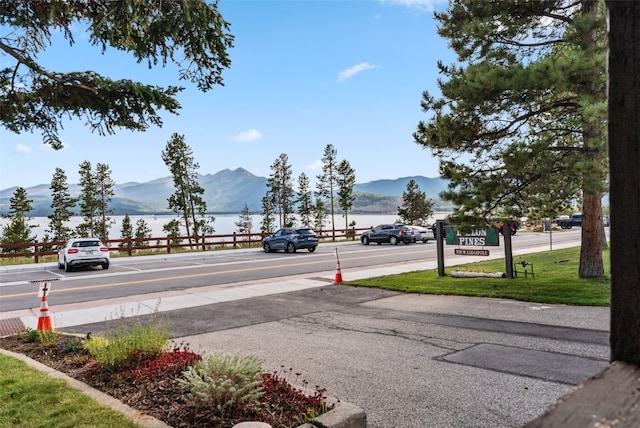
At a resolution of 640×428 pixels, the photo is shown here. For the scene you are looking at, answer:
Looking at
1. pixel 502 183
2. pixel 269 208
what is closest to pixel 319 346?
pixel 502 183

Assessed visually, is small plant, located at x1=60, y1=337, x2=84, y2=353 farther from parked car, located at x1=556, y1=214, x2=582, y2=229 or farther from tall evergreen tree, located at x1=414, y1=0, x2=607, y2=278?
parked car, located at x1=556, y1=214, x2=582, y2=229

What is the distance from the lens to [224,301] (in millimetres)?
11625

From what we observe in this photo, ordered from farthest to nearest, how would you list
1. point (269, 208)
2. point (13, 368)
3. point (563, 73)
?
1. point (269, 208)
2. point (563, 73)
3. point (13, 368)

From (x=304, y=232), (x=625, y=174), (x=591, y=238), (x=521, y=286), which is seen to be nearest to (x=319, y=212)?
(x=304, y=232)

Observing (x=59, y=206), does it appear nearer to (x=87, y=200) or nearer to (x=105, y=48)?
(x=87, y=200)

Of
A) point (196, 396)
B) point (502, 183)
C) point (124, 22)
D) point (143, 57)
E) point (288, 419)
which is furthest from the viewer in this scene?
point (502, 183)

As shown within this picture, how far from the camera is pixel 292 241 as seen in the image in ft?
95.3

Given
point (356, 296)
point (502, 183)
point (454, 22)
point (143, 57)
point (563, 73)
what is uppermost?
point (454, 22)

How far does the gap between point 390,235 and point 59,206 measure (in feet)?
149

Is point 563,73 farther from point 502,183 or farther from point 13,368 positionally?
point 13,368

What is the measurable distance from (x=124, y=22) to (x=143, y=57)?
55 centimetres

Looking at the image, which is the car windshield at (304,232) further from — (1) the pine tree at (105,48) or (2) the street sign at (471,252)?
(1) the pine tree at (105,48)

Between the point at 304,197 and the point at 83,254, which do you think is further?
the point at 304,197

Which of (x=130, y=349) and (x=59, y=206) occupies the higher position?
(x=59, y=206)
